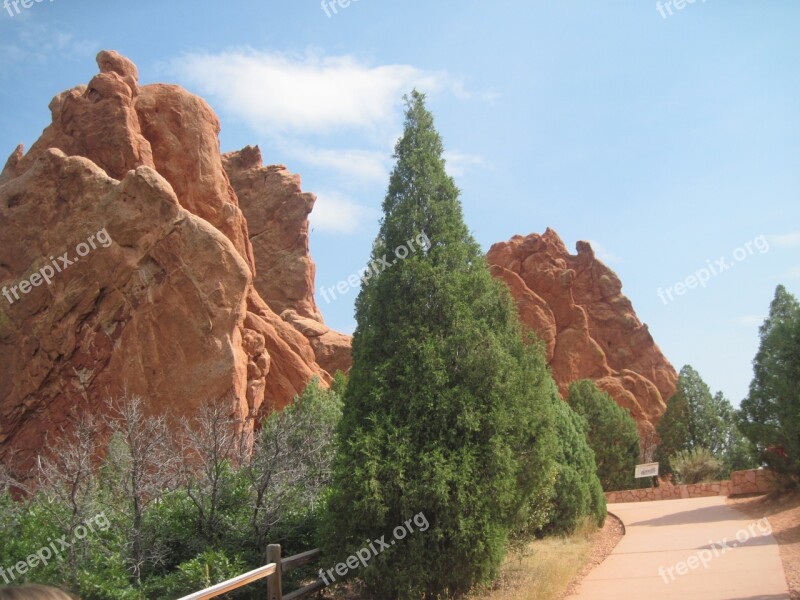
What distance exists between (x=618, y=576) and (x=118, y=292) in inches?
786

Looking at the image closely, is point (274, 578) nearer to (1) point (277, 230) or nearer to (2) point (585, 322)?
(1) point (277, 230)

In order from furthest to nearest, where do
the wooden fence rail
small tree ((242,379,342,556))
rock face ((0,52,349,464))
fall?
rock face ((0,52,349,464)) → small tree ((242,379,342,556)) → the wooden fence rail

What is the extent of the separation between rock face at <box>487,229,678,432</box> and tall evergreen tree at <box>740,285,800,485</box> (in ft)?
111

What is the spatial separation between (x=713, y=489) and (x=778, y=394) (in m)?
11.1

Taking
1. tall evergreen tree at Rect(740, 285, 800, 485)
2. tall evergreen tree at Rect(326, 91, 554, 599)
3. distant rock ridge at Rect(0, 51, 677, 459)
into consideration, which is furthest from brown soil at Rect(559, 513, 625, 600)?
distant rock ridge at Rect(0, 51, 677, 459)

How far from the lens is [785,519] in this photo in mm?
13266

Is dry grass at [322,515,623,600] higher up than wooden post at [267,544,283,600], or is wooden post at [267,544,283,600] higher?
wooden post at [267,544,283,600]

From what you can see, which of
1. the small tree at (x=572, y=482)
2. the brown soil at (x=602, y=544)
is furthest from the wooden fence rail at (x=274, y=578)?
the small tree at (x=572, y=482)

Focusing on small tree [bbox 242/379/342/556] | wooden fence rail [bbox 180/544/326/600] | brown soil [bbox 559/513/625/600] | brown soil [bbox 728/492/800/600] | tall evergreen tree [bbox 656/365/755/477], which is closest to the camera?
wooden fence rail [bbox 180/544/326/600]

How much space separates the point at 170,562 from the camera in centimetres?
862

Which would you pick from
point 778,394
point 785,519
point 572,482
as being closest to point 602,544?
point 572,482

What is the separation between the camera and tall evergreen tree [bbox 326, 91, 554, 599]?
25.1ft

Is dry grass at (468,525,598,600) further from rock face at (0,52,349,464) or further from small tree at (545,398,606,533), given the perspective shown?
rock face at (0,52,349,464)

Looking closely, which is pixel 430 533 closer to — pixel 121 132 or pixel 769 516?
pixel 769 516
